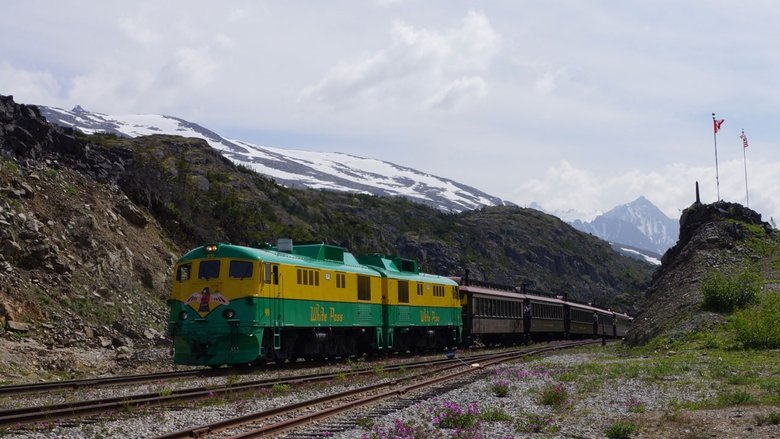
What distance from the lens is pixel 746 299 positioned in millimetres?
40250

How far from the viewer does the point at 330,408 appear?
16.0 metres

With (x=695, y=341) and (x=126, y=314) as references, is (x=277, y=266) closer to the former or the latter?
(x=126, y=314)

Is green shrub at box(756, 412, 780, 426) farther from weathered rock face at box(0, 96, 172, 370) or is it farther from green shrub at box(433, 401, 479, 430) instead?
weathered rock face at box(0, 96, 172, 370)

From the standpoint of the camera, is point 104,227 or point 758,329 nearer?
point 758,329

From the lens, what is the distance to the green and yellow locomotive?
25.3m

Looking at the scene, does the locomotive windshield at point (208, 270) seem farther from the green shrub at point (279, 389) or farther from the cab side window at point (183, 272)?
the green shrub at point (279, 389)

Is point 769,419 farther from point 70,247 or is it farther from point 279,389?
point 70,247

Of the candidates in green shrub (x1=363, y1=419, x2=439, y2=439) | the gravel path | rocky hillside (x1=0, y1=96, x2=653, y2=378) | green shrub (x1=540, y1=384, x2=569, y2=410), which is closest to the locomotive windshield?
rocky hillside (x1=0, y1=96, x2=653, y2=378)

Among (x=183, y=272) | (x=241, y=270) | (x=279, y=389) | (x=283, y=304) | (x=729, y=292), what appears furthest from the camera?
(x=729, y=292)

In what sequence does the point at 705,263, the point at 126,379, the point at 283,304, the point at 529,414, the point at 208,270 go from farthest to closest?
the point at 705,263 → the point at 283,304 → the point at 208,270 → the point at 126,379 → the point at 529,414

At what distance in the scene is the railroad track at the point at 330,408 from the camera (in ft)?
42.5

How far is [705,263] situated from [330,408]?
42134 mm

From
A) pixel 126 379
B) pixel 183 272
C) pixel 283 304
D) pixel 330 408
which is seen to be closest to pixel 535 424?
pixel 330 408

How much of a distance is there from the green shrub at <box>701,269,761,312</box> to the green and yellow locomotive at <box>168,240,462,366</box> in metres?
15.1
